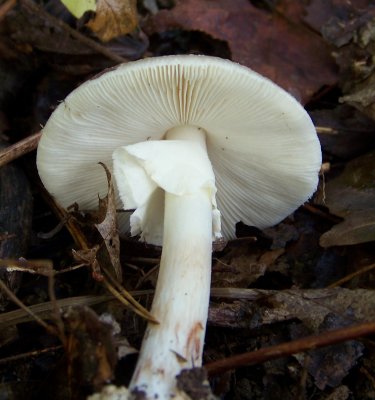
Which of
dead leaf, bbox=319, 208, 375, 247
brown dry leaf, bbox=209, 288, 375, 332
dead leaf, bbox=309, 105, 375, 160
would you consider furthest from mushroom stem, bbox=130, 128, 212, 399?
dead leaf, bbox=309, 105, 375, 160

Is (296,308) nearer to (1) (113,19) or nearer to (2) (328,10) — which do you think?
(1) (113,19)

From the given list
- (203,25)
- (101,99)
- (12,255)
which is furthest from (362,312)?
(203,25)

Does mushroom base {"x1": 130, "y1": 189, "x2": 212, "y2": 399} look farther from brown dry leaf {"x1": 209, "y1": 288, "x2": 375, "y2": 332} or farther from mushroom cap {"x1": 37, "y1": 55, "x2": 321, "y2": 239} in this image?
mushroom cap {"x1": 37, "y1": 55, "x2": 321, "y2": 239}

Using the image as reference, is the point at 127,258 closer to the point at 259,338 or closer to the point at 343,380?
the point at 259,338

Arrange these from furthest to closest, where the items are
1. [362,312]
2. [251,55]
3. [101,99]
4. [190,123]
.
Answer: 1. [251,55]
2. [190,123]
3. [362,312]
4. [101,99]

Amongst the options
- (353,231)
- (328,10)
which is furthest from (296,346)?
(328,10)

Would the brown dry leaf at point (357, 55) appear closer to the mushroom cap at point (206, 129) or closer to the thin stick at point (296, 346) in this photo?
the mushroom cap at point (206, 129)
